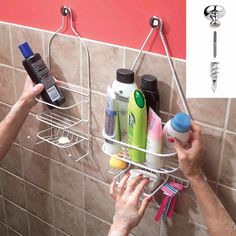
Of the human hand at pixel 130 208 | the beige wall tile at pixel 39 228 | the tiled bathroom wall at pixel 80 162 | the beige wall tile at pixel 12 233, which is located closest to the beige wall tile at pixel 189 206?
the tiled bathroom wall at pixel 80 162

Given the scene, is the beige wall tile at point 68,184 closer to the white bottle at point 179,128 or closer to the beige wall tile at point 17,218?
the beige wall tile at point 17,218

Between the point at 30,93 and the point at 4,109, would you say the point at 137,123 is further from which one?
the point at 4,109

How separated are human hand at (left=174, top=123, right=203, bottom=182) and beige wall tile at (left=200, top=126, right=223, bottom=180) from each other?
5cm

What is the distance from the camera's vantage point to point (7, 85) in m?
1.26

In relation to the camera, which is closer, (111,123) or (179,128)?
(179,128)

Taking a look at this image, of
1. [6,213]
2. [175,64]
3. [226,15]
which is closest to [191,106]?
[175,64]

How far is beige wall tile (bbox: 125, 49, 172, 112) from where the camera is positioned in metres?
0.85

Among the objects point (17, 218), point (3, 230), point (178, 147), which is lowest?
point (3, 230)

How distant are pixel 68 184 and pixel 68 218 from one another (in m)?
0.16

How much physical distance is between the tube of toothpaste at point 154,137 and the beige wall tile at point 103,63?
18 centimetres

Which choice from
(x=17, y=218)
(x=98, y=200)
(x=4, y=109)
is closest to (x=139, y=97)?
(x=98, y=200)

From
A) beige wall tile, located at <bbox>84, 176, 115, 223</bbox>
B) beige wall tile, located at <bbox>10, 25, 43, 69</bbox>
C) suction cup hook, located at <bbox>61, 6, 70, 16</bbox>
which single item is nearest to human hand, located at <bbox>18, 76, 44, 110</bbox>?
beige wall tile, located at <bbox>10, 25, 43, 69</bbox>

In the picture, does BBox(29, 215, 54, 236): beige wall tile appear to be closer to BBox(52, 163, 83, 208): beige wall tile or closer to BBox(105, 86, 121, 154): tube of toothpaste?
BBox(52, 163, 83, 208): beige wall tile

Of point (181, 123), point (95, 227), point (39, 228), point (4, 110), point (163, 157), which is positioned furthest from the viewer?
point (39, 228)
